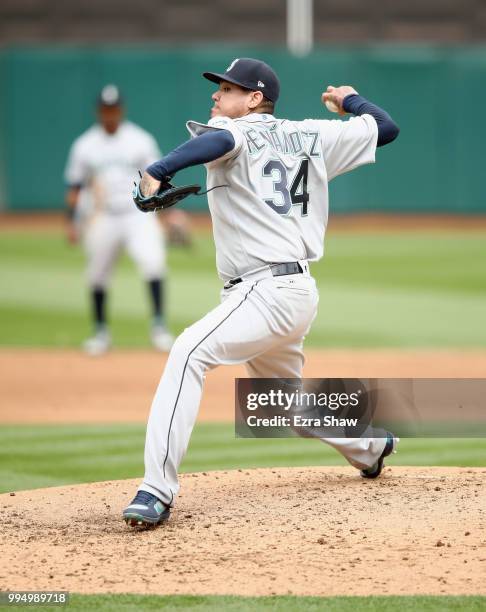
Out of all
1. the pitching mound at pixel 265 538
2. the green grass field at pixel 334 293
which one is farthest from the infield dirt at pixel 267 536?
the green grass field at pixel 334 293

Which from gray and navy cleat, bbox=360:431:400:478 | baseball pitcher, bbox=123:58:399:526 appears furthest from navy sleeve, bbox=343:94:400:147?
gray and navy cleat, bbox=360:431:400:478

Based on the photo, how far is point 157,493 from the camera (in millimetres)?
4531

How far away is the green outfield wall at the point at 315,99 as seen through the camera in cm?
2381

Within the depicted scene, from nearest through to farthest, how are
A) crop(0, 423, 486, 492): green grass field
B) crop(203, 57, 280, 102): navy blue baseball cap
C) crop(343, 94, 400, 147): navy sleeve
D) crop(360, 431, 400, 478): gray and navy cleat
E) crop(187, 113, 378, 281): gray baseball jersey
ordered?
crop(187, 113, 378, 281): gray baseball jersey
crop(203, 57, 280, 102): navy blue baseball cap
crop(343, 94, 400, 147): navy sleeve
crop(360, 431, 400, 478): gray and navy cleat
crop(0, 423, 486, 492): green grass field

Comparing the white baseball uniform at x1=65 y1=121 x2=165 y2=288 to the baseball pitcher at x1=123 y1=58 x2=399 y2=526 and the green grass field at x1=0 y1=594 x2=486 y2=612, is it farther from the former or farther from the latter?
the green grass field at x1=0 y1=594 x2=486 y2=612

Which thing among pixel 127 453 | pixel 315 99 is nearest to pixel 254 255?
pixel 127 453

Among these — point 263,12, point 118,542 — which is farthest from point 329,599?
point 263,12

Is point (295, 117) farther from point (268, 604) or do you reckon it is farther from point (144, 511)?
point (268, 604)

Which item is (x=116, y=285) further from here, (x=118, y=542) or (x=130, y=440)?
(x=118, y=542)

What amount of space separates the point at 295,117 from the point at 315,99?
21.8 inches

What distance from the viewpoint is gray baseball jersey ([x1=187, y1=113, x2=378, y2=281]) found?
15.4 feet

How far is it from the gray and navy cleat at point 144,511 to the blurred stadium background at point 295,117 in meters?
6.86

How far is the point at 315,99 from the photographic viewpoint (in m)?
23.8

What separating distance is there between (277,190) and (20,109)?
20.4 metres
